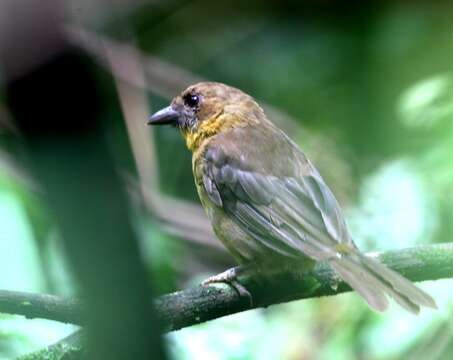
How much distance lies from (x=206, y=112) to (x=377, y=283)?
4.64 feet

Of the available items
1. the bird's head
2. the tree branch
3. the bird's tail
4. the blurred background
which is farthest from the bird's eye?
the bird's tail

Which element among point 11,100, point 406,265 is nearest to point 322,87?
point 406,265

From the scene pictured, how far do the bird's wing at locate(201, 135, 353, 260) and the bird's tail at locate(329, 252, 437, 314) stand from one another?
0.08 meters

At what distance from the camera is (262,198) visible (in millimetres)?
3285

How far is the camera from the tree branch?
2316 millimetres

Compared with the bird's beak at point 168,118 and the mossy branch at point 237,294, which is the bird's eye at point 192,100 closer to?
the bird's beak at point 168,118

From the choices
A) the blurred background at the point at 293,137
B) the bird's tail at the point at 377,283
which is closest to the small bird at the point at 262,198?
the bird's tail at the point at 377,283

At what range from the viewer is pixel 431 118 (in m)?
3.32

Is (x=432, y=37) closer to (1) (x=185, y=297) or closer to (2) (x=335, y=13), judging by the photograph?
(2) (x=335, y=13)

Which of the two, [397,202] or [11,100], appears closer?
[11,100]

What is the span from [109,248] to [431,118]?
7.84 feet

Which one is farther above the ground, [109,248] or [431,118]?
[431,118]

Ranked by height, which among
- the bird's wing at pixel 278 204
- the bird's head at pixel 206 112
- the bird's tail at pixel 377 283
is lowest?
the bird's tail at pixel 377 283

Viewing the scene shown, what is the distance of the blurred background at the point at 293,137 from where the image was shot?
11.1ft
